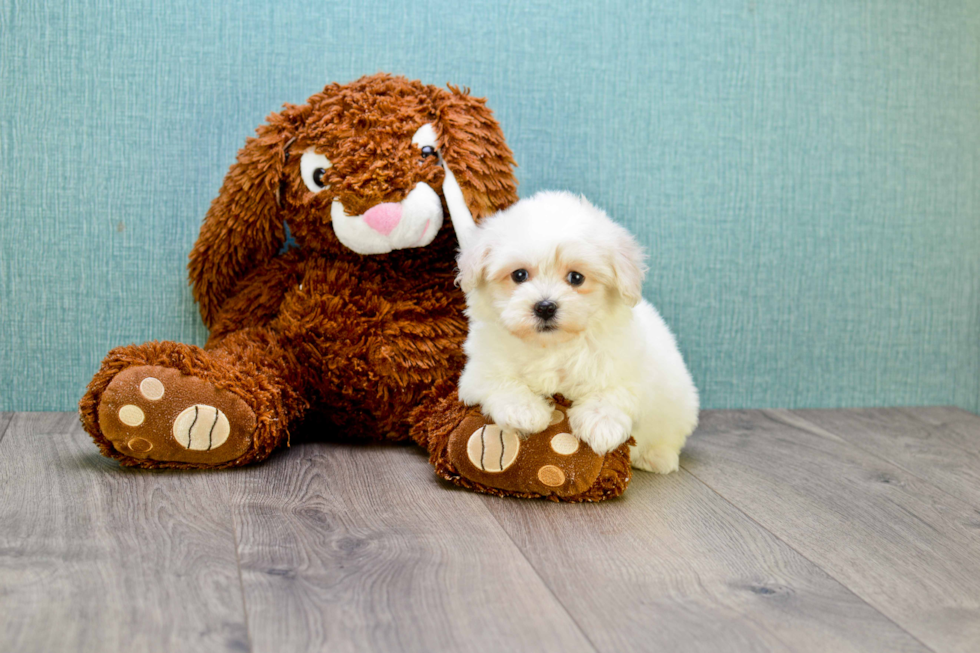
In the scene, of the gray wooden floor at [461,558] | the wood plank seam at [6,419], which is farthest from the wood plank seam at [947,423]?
the wood plank seam at [6,419]

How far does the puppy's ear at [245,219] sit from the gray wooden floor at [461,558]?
14.3 inches

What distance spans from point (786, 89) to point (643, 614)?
1333 mm

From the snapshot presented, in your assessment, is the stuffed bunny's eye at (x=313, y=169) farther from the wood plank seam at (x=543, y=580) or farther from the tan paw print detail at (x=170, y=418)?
the wood plank seam at (x=543, y=580)

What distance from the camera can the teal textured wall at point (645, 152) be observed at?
5.49 feet

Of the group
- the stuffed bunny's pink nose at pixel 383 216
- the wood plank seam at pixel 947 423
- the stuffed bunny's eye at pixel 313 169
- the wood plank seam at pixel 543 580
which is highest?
the stuffed bunny's eye at pixel 313 169

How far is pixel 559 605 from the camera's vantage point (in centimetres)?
96

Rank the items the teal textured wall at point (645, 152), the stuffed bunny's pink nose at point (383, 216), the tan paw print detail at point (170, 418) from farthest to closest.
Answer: the teal textured wall at point (645, 152) → the stuffed bunny's pink nose at point (383, 216) → the tan paw print detail at point (170, 418)

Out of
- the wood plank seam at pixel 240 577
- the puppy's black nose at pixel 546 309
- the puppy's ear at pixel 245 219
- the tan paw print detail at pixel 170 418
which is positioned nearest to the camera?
the wood plank seam at pixel 240 577

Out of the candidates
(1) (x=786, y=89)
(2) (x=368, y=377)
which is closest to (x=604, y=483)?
(2) (x=368, y=377)

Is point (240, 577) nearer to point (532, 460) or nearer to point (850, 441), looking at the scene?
point (532, 460)

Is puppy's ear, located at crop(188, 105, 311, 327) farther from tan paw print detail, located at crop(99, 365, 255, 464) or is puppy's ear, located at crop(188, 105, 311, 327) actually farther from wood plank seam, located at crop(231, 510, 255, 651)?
wood plank seam, located at crop(231, 510, 255, 651)

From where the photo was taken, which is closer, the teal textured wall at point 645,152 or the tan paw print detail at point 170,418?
the tan paw print detail at point 170,418

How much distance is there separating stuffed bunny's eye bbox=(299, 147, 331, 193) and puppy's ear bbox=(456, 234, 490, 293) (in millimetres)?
374

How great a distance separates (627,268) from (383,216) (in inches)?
17.3
